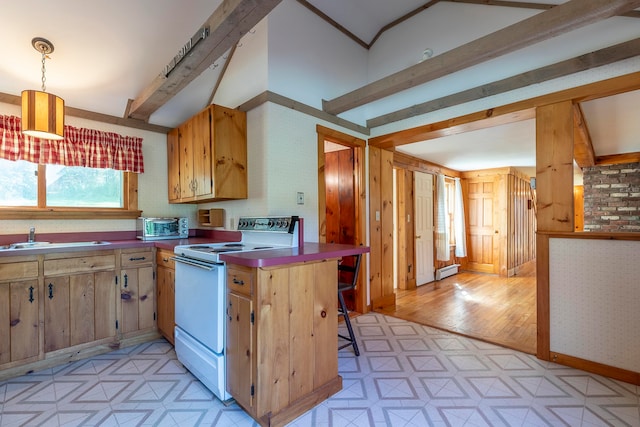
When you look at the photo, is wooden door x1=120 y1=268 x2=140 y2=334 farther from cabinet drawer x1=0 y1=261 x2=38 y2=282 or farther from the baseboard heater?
the baseboard heater

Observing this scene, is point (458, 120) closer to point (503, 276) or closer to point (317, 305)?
point (317, 305)

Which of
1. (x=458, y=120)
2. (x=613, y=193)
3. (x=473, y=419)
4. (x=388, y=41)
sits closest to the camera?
(x=473, y=419)

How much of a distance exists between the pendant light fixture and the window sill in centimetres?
91

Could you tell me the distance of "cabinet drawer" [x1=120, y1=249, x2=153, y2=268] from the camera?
263 centimetres

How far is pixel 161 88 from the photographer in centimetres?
253

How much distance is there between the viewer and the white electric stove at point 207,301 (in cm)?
178

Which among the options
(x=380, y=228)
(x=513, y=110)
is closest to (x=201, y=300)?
(x=380, y=228)

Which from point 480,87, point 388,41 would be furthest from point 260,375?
point 388,41

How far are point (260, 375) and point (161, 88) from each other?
243 centimetres

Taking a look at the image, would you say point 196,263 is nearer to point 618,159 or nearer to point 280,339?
point 280,339

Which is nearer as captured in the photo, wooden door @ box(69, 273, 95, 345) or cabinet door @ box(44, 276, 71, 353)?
cabinet door @ box(44, 276, 71, 353)

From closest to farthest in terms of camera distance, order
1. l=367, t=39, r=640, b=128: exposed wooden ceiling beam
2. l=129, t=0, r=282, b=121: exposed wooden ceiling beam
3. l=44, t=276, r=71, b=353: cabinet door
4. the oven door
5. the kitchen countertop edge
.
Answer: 1. the kitchen countertop edge
2. l=129, t=0, r=282, b=121: exposed wooden ceiling beam
3. the oven door
4. l=367, t=39, r=640, b=128: exposed wooden ceiling beam
5. l=44, t=276, r=71, b=353: cabinet door

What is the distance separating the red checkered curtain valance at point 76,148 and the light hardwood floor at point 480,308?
3354 millimetres

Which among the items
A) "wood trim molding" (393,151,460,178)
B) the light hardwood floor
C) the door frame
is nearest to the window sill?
the door frame
